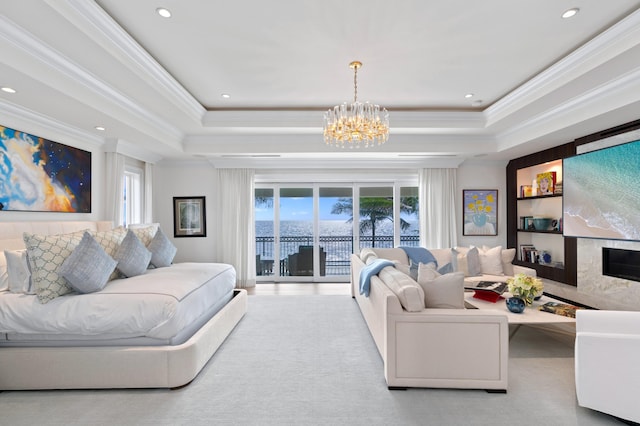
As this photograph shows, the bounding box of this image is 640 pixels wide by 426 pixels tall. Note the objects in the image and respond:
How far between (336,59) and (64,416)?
347 cm

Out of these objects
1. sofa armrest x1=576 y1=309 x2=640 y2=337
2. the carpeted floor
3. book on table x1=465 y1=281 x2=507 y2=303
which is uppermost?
sofa armrest x1=576 y1=309 x2=640 y2=337

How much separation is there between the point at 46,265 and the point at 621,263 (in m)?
5.87

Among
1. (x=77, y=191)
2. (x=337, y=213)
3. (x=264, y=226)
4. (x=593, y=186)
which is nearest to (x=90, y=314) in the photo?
(x=77, y=191)

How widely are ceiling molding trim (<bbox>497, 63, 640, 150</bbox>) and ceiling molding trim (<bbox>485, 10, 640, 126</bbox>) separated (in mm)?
421

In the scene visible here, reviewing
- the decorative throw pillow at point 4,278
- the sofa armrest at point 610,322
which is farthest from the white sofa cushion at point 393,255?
the decorative throw pillow at point 4,278

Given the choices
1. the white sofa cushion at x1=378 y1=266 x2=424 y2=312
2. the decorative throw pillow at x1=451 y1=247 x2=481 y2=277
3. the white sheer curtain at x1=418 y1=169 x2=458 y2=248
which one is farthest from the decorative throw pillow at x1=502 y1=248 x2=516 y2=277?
the white sofa cushion at x1=378 y1=266 x2=424 y2=312

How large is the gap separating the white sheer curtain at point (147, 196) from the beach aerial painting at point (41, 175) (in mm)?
1298

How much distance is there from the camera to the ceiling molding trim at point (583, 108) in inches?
119

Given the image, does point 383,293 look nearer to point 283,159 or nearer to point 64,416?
point 64,416

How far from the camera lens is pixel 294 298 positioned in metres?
5.07

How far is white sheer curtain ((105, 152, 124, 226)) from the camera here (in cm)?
456

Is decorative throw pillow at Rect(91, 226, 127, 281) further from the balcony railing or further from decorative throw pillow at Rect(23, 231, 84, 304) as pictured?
the balcony railing

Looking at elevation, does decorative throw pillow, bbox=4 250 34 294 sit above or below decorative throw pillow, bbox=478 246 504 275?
above

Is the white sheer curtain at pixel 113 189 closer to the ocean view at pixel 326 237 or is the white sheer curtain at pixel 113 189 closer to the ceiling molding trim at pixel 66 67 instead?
the ceiling molding trim at pixel 66 67
